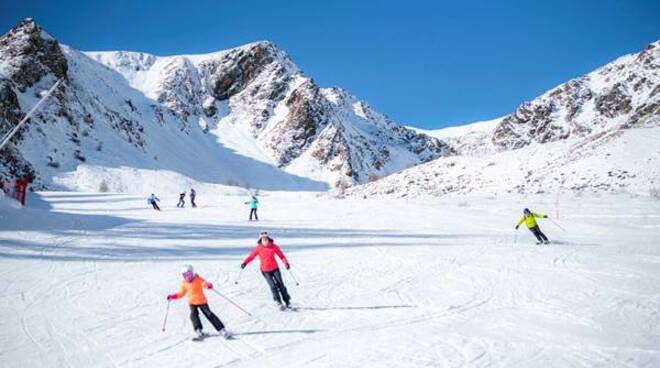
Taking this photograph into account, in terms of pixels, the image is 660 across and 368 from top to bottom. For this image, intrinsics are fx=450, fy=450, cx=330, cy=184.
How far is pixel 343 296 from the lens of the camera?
35.2ft

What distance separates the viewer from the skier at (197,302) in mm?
7988

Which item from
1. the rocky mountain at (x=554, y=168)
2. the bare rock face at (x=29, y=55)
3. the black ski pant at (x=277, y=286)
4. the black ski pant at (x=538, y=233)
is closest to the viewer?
the black ski pant at (x=277, y=286)

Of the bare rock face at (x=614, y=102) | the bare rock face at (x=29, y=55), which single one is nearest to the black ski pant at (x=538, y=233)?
the bare rock face at (x=29, y=55)

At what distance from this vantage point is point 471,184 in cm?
4616

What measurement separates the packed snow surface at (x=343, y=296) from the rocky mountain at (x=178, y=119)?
1948 inches

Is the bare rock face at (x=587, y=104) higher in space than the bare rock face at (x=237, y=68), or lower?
lower

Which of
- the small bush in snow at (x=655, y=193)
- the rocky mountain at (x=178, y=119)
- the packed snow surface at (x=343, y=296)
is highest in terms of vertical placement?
the rocky mountain at (x=178, y=119)

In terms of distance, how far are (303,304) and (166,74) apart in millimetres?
147052

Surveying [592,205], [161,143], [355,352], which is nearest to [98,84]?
[161,143]

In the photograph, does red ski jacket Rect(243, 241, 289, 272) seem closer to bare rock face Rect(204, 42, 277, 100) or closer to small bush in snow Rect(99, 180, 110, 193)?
small bush in snow Rect(99, 180, 110, 193)

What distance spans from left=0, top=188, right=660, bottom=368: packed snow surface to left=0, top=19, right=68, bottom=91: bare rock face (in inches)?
2667

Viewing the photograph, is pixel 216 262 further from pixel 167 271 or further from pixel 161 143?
pixel 161 143

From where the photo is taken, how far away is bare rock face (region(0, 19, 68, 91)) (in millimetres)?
76125

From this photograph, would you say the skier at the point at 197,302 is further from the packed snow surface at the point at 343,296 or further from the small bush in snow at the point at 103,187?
the small bush in snow at the point at 103,187
